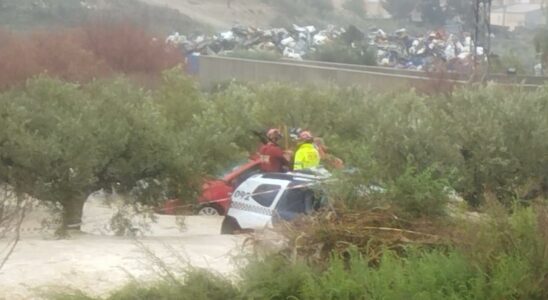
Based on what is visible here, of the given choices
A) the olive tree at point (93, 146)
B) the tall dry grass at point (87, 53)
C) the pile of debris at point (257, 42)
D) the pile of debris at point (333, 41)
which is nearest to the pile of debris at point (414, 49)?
the pile of debris at point (333, 41)

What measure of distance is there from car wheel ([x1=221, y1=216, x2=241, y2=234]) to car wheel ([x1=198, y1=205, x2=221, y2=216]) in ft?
13.7

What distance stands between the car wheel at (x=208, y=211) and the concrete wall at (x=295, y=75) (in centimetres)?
1771

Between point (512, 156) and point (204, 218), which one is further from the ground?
point (512, 156)

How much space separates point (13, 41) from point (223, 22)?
58.6m

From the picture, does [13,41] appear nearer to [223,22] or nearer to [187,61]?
[187,61]

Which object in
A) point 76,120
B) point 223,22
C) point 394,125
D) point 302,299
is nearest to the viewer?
point 302,299

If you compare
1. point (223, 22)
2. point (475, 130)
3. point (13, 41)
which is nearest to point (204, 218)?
point (475, 130)

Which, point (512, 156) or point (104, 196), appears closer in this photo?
point (512, 156)

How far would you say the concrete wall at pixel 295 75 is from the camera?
157 feet

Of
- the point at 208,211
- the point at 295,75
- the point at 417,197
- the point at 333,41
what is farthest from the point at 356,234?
the point at 333,41

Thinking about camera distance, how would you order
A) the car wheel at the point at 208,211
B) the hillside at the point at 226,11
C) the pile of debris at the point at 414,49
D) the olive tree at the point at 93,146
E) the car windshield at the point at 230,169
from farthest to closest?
1. the hillside at the point at 226,11
2. the pile of debris at the point at 414,49
3. the car wheel at the point at 208,211
4. the car windshield at the point at 230,169
5. the olive tree at the point at 93,146

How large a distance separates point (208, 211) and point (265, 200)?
5.86 m

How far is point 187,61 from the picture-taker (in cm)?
6600

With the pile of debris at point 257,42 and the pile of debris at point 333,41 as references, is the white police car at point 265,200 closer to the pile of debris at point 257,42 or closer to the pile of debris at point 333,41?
the pile of debris at point 333,41
